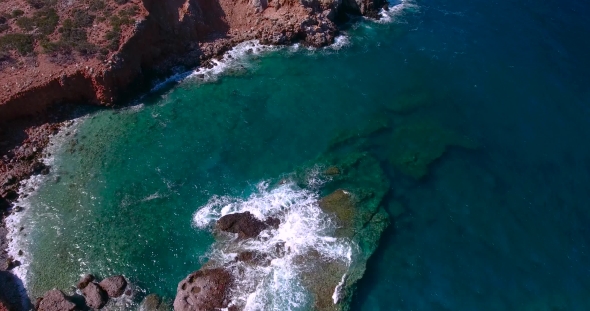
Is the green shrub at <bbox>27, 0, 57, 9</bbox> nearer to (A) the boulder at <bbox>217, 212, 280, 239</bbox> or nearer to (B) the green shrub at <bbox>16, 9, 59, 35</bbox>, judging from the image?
(B) the green shrub at <bbox>16, 9, 59, 35</bbox>

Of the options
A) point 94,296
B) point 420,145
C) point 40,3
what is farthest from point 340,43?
point 94,296

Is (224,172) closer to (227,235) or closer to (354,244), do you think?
(227,235)

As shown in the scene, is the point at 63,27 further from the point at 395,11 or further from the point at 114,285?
the point at 395,11

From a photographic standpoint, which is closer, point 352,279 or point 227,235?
point 352,279

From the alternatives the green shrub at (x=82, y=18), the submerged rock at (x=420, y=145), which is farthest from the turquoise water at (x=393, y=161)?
the green shrub at (x=82, y=18)

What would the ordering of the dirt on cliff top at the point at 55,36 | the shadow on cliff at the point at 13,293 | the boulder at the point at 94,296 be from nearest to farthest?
the shadow on cliff at the point at 13,293 → the boulder at the point at 94,296 → the dirt on cliff top at the point at 55,36

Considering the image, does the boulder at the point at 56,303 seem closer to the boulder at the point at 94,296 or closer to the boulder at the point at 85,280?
the boulder at the point at 94,296

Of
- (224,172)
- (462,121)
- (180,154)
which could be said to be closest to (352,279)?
(224,172)
